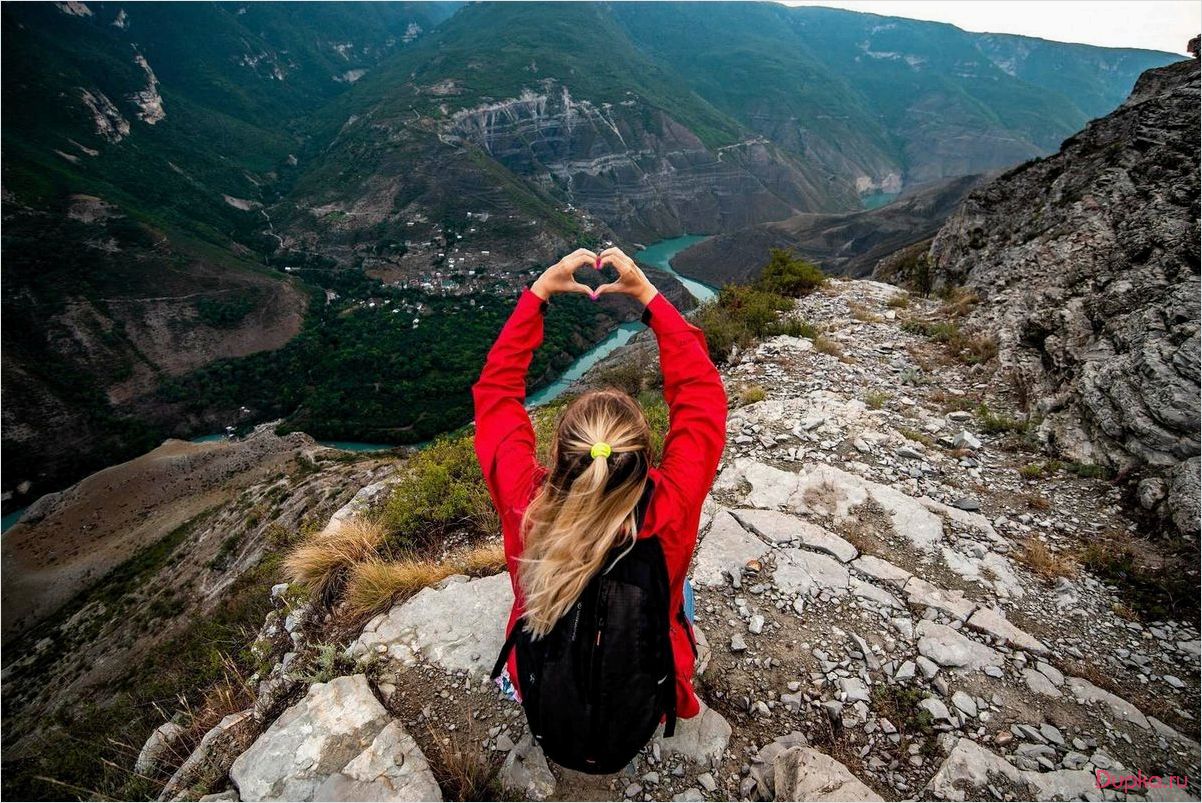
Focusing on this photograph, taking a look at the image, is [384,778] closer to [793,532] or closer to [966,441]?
[793,532]

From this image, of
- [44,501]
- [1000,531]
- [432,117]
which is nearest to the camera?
[1000,531]

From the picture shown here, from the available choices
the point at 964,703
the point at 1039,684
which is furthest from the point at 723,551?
the point at 1039,684

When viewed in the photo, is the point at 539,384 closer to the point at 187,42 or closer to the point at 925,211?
the point at 925,211

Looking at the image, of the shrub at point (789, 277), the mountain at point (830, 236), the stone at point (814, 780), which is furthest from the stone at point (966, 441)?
the mountain at point (830, 236)

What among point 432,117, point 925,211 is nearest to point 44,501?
point 432,117

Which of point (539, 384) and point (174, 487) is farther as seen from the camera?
point (539, 384)
